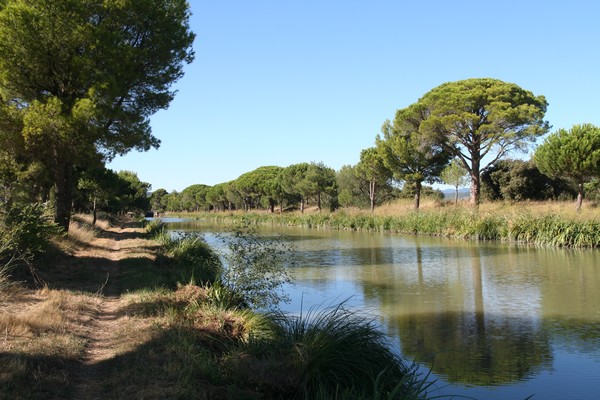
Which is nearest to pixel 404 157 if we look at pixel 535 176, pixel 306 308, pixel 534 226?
pixel 535 176

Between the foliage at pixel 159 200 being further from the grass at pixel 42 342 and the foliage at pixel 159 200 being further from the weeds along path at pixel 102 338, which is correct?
the grass at pixel 42 342

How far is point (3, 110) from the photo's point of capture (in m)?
13.9

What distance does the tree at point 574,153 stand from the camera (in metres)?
28.1

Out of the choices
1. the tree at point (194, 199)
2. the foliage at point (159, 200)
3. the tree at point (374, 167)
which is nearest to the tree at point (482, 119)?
the tree at point (374, 167)

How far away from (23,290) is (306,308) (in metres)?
5.95

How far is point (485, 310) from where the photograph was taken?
11039 millimetres

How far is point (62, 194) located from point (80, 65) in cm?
518

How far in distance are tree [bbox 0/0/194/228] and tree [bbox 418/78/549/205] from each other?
27824 millimetres

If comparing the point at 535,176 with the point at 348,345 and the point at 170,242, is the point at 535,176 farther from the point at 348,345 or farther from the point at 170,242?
the point at 348,345

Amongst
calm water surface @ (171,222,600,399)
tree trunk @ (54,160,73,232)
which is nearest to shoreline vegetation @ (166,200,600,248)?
calm water surface @ (171,222,600,399)

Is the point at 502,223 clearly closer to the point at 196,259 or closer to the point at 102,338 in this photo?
the point at 196,259

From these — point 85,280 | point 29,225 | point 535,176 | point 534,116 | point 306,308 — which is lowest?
point 306,308

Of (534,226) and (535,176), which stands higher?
(535,176)

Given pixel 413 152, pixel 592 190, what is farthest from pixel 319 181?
pixel 592 190
